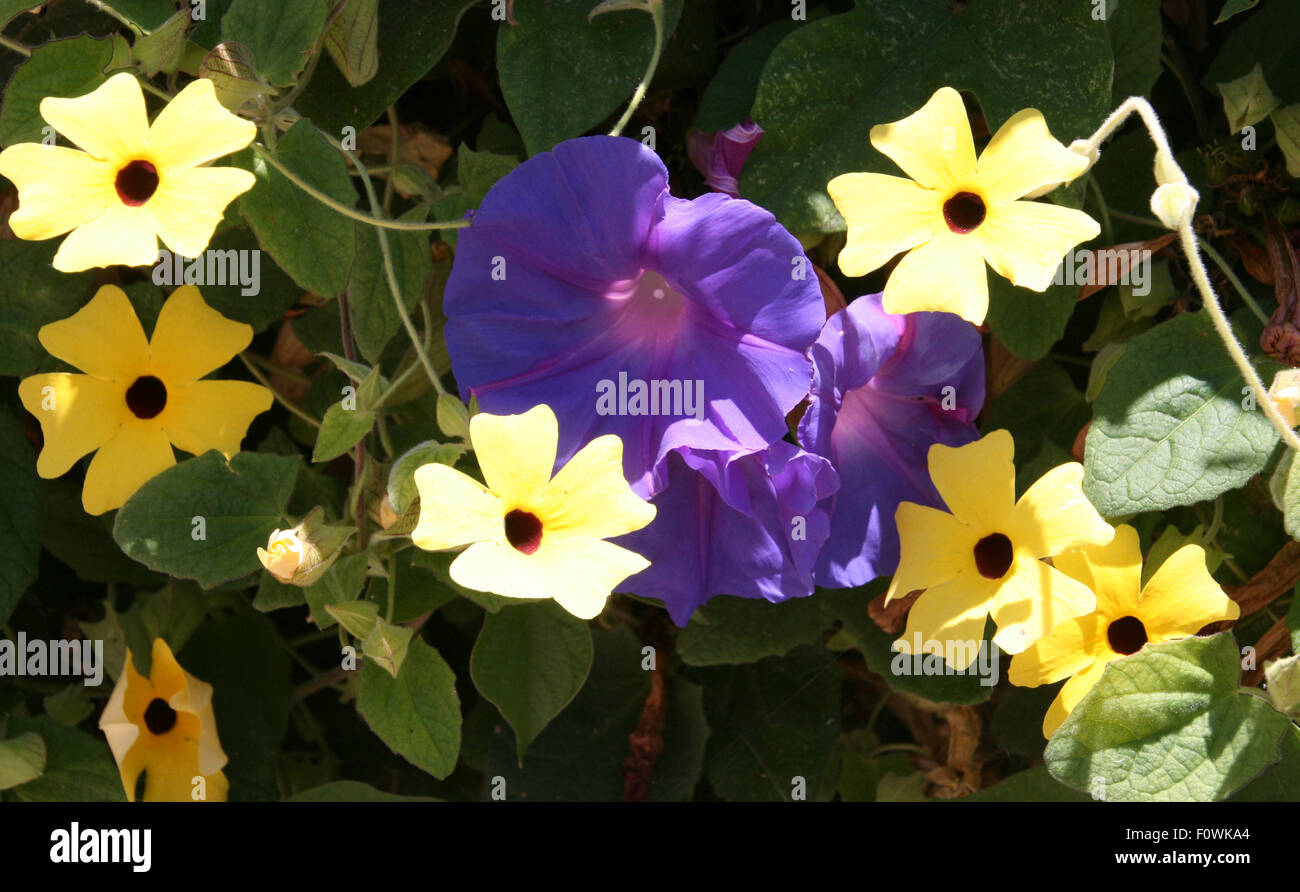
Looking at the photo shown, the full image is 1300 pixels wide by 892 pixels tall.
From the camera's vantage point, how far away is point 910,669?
3.50 ft

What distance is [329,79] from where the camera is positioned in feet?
3.28

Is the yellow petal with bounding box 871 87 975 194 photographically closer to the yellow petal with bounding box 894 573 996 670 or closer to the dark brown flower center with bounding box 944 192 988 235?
the dark brown flower center with bounding box 944 192 988 235

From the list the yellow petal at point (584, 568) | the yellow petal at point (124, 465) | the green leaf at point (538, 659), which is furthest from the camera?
the green leaf at point (538, 659)

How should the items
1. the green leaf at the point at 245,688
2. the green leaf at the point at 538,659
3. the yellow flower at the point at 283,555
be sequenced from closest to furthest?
the yellow flower at the point at 283,555 < the green leaf at the point at 538,659 < the green leaf at the point at 245,688

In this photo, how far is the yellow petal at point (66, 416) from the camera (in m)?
0.96

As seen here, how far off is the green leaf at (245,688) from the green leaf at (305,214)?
0.44 metres

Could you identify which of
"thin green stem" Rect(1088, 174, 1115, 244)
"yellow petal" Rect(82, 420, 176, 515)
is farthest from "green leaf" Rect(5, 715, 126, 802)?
"thin green stem" Rect(1088, 174, 1115, 244)

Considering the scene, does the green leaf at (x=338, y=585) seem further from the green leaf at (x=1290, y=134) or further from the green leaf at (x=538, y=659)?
the green leaf at (x=1290, y=134)

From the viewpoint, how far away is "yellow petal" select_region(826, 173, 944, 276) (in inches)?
31.7

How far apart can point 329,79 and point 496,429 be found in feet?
1.22

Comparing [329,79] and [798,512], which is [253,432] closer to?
[329,79]

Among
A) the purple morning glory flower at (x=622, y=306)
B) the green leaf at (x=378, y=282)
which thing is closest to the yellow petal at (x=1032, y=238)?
the purple morning glory flower at (x=622, y=306)

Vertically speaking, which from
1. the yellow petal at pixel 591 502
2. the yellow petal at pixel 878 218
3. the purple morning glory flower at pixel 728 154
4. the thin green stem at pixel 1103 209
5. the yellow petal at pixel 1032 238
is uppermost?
the purple morning glory flower at pixel 728 154

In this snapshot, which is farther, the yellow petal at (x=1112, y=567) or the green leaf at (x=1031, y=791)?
the green leaf at (x=1031, y=791)
